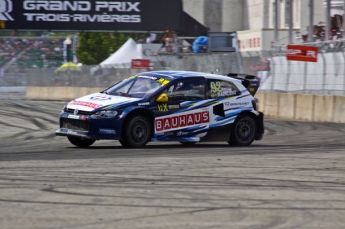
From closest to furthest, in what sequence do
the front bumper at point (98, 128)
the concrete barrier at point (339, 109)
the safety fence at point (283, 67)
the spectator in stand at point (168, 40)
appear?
the front bumper at point (98, 128) → the concrete barrier at point (339, 109) → the safety fence at point (283, 67) → the spectator in stand at point (168, 40)

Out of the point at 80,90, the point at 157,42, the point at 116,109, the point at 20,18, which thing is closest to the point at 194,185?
the point at 116,109

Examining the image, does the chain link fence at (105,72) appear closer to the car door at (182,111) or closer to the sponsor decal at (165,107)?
the car door at (182,111)

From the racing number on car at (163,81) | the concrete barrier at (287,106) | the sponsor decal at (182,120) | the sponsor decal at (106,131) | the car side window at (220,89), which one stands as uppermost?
the racing number on car at (163,81)

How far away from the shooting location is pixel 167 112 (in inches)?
512

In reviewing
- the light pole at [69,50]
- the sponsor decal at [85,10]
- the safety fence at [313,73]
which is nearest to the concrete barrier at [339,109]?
the safety fence at [313,73]

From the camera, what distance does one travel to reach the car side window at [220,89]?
44.9ft

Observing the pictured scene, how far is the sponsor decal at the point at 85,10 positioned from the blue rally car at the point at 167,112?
89.9 ft

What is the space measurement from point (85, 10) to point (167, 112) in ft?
95.5

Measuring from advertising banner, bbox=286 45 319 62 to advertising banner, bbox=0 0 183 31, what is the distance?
63.8 feet

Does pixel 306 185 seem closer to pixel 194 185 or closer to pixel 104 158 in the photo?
pixel 194 185

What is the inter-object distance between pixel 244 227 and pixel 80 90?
1275 inches

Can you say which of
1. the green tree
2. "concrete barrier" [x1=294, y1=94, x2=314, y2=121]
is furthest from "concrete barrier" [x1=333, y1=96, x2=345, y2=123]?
the green tree

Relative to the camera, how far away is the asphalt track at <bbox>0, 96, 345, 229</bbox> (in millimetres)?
6180

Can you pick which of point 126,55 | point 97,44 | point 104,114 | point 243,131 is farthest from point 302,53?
point 97,44
